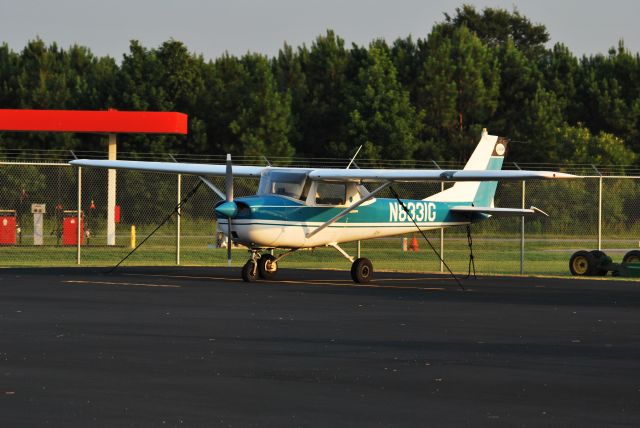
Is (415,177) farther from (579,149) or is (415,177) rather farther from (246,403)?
(579,149)

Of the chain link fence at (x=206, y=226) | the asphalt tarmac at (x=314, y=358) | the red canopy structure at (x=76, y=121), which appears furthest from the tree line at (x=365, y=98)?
the asphalt tarmac at (x=314, y=358)

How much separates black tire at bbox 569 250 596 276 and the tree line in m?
32.0

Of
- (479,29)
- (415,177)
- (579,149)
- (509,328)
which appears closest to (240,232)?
(415,177)

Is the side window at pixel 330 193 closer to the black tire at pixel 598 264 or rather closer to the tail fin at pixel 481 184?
the tail fin at pixel 481 184

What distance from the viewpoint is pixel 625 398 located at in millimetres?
10492

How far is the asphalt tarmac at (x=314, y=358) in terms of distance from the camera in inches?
381

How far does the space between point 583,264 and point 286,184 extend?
23.1 ft

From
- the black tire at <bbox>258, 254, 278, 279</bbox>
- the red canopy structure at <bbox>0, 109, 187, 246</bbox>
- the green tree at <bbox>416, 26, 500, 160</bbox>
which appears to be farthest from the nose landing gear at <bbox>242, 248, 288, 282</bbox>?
the green tree at <bbox>416, 26, 500, 160</bbox>

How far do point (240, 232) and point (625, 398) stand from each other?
16.0 meters

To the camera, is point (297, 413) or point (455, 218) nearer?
point (297, 413)

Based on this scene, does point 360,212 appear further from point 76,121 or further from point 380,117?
point 380,117

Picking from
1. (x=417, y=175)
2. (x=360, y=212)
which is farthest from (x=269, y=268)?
(x=417, y=175)

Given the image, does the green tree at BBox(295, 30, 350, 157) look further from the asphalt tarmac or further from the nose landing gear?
the asphalt tarmac

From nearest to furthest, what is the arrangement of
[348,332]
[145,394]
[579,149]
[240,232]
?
1. [145,394]
2. [348,332]
3. [240,232]
4. [579,149]
